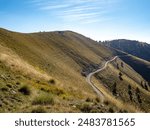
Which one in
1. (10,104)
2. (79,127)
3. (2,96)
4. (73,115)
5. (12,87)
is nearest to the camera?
(79,127)

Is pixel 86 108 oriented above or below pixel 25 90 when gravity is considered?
below

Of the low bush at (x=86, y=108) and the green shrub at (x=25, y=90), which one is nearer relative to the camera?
the low bush at (x=86, y=108)

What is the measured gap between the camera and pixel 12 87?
60.5 ft

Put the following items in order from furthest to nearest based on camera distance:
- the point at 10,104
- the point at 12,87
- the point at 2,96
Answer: the point at 12,87, the point at 2,96, the point at 10,104

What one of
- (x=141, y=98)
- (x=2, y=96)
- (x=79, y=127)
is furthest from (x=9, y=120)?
(x=141, y=98)

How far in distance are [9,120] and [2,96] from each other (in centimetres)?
605

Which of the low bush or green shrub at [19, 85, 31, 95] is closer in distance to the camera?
the low bush

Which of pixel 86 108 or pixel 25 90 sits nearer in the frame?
pixel 86 108

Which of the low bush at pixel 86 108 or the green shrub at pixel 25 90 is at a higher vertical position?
the green shrub at pixel 25 90

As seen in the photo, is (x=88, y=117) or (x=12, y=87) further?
(x=12, y=87)

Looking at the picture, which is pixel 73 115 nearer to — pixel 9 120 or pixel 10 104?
pixel 9 120

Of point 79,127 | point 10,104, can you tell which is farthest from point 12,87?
point 79,127

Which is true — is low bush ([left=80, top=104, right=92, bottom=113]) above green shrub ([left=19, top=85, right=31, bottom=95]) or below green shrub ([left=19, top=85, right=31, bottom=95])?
below

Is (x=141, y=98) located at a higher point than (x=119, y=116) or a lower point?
lower
